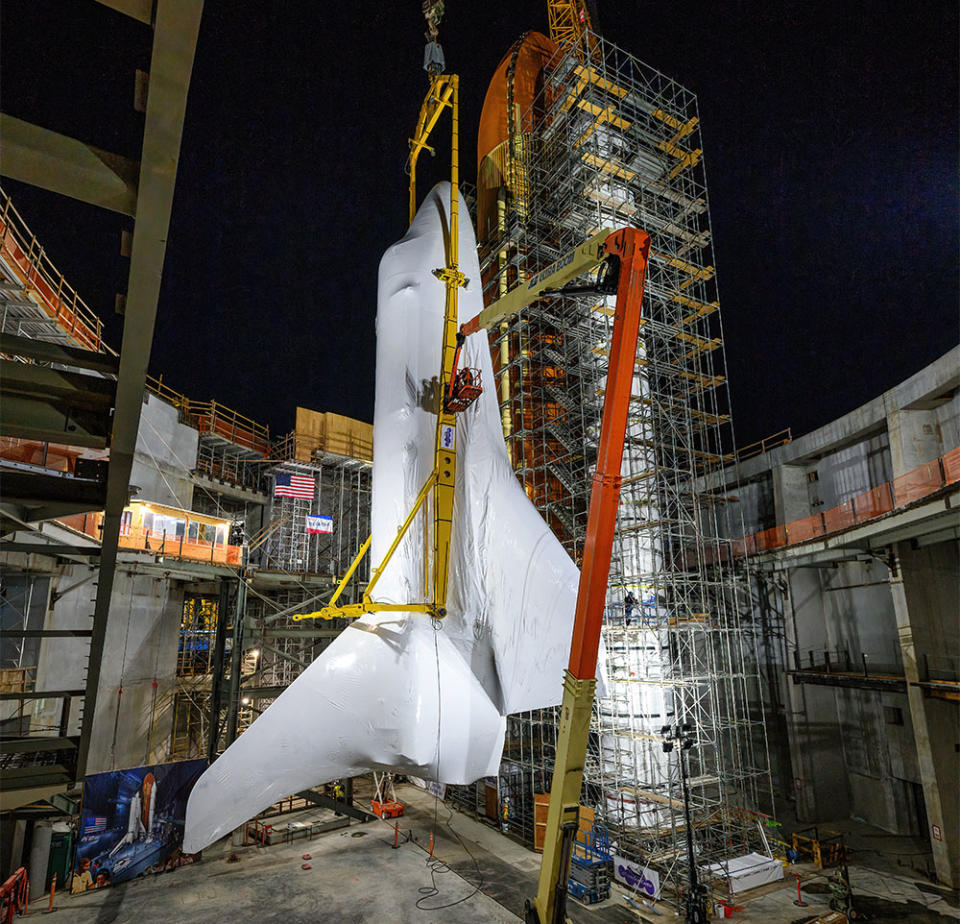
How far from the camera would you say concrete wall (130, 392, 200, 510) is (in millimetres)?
22500

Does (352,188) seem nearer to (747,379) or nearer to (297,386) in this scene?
(297,386)

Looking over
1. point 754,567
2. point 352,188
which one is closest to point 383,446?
point 754,567

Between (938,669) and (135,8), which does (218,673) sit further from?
(938,669)

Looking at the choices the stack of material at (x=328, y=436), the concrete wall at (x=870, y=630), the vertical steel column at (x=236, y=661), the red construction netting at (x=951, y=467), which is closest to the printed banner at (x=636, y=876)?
the concrete wall at (x=870, y=630)

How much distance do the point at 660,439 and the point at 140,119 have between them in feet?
56.8

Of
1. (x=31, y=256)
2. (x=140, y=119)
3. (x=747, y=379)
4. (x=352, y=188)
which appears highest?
(x=352, y=188)

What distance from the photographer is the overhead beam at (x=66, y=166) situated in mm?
2170

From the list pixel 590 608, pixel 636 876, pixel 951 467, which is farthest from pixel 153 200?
pixel 951 467

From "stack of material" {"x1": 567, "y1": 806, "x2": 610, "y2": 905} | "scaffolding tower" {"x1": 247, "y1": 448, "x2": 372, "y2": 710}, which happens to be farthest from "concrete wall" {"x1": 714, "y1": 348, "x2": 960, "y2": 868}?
"scaffolding tower" {"x1": 247, "y1": 448, "x2": 372, "y2": 710}

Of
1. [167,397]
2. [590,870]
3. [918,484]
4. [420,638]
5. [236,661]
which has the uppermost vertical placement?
[167,397]

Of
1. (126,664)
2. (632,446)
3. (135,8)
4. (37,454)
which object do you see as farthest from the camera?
(126,664)

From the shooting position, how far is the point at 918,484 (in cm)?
1562

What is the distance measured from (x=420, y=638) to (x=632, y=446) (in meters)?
11.7

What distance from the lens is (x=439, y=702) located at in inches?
316
